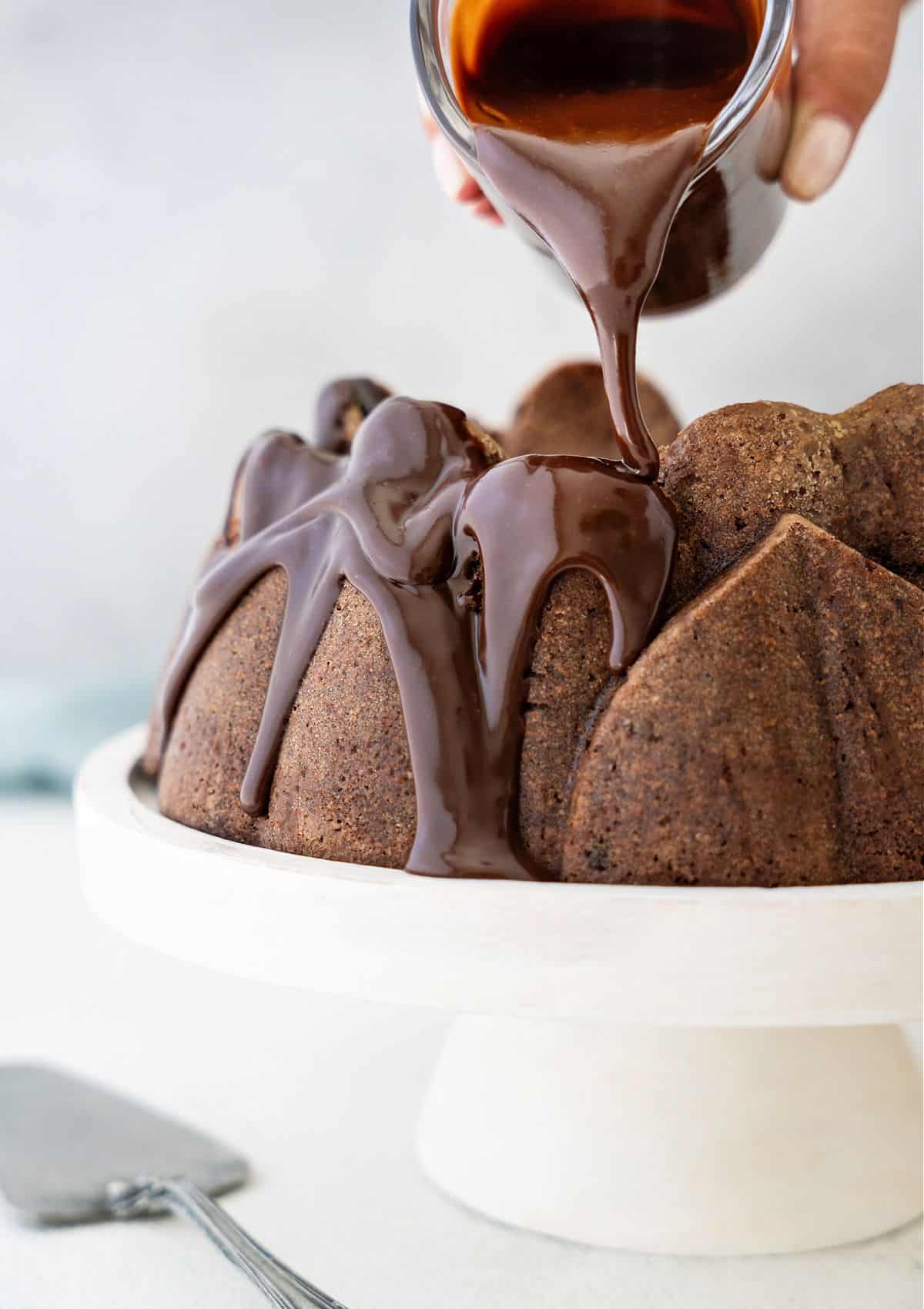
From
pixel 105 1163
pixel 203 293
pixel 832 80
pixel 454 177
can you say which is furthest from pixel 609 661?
pixel 203 293

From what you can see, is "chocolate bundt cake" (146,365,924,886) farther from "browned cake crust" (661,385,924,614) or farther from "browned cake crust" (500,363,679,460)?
"browned cake crust" (500,363,679,460)

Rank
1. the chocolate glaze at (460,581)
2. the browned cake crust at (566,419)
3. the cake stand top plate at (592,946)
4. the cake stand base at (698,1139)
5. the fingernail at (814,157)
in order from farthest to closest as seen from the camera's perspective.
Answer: the browned cake crust at (566,419) < the fingernail at (814,157) < the cake stand base at (698,1139) < the chocolate glaze at (460,581) < the cake stand top plate at (592,946)

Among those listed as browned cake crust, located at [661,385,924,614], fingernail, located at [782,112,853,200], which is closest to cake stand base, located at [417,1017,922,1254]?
browned cake crust, located at [661,385,924,614]

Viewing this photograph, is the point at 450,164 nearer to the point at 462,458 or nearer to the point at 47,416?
the point at 462,458

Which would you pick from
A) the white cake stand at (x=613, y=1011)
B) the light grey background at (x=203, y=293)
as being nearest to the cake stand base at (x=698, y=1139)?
the white cake stand at (x=613, y=1011)

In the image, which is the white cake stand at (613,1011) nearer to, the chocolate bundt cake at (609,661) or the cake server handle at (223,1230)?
the chocolate bundt cake at (609,661)

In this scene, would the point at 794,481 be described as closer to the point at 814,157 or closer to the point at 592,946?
the point at 592,946
